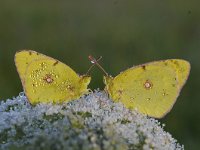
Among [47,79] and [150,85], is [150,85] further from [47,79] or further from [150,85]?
[47,79]

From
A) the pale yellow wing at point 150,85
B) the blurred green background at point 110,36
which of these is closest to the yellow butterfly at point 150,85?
the pale yellow wing at point 150,85

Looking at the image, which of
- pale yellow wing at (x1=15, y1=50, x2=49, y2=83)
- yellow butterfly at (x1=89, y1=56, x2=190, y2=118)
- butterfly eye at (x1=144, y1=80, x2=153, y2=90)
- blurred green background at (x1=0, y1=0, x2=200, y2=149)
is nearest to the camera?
pale yellow wing at (x1=15, y1=50, x2=49, y2=83)

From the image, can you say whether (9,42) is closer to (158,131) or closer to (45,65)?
(45,65)

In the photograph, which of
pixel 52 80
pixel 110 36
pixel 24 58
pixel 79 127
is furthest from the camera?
pixel 110 36

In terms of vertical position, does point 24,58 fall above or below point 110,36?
below

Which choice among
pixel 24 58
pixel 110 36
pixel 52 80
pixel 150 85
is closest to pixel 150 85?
pixel 150 85

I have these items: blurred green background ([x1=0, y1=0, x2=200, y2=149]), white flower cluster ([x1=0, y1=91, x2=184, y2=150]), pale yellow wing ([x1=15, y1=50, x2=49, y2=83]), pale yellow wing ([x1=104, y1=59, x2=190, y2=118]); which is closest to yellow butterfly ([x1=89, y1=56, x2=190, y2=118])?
pale yellow wing ([x1=104, y1=59, x2=190, y2=118])

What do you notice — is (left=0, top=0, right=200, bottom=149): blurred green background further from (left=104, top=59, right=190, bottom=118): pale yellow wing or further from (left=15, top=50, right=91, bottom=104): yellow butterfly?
(left=15, top=50, right=91, bottom=104): yellow butterfly

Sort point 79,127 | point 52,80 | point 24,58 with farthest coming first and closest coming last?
point 52,80 < point 24,58 < point 79,127
